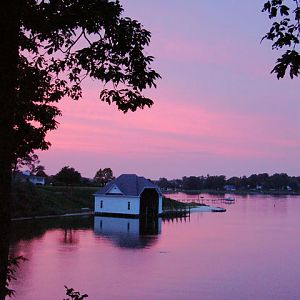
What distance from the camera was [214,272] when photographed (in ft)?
95.2

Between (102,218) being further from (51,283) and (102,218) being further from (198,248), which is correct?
(51,283)

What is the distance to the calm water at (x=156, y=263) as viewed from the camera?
23797mm

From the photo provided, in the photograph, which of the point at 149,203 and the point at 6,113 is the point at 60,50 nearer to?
the point at 6,113

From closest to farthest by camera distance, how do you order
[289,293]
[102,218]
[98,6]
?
[98,6]
[289,293]
[102,218]

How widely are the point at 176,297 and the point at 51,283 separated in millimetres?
6239

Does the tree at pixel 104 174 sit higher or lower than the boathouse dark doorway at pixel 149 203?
higher

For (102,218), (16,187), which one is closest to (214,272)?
(102,218)

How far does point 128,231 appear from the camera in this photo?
50.7 metres

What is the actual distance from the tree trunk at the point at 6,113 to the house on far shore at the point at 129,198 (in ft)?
204

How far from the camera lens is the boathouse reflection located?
136 feet

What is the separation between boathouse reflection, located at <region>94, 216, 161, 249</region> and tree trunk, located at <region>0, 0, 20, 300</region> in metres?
33.2

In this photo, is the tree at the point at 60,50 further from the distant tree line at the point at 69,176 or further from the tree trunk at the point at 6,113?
the distant tree line at the point at 69,176

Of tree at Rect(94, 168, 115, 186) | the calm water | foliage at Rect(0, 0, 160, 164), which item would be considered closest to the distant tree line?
tree at Rect(94, 168, 115, 186)

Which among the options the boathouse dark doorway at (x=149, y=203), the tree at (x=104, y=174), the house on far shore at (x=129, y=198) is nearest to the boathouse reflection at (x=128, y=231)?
the house on far shore at (x=129, y=198)
